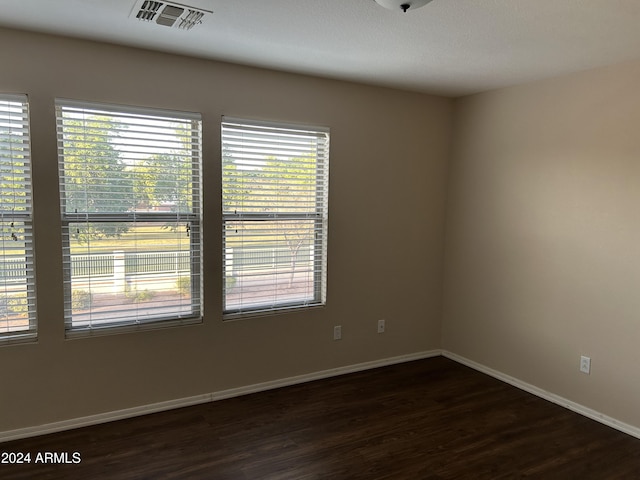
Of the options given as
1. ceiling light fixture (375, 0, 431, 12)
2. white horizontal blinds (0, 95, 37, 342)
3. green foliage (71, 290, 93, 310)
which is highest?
ceiling light fixture (375, 0, 431, 12)

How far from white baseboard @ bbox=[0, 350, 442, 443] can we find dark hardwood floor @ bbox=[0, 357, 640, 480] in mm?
54

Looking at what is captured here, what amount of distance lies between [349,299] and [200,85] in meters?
2.03

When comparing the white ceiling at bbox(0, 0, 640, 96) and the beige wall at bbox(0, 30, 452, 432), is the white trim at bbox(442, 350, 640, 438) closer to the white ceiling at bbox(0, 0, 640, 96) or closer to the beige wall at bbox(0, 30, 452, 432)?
the beige wall at bbox(0, 30, 452, 432)

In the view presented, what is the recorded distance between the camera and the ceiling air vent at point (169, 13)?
85.0 inches

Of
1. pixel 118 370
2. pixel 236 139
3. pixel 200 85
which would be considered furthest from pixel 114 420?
pixel 200 85

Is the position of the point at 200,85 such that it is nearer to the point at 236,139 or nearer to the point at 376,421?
the point at 236,139

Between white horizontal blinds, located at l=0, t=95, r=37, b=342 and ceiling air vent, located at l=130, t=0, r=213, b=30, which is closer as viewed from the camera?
ceiling air vent, located at l=130, t=0, r=213, b=30

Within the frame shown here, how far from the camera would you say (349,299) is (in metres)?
3.79

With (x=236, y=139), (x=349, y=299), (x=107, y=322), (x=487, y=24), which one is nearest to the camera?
(x=487, y=24)

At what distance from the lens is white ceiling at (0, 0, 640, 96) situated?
84.3 inches

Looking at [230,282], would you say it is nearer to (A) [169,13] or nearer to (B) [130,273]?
(B) [130,273]

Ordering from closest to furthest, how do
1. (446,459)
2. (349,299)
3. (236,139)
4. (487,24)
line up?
(487,24) → (446,459) → (236,139) → (349,299)

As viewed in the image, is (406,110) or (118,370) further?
(406,110)

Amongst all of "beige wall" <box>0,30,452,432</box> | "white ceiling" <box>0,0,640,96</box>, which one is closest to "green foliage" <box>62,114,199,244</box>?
"beige wall" <box>0,30,452,432</box>
